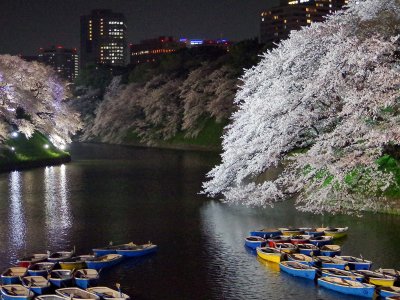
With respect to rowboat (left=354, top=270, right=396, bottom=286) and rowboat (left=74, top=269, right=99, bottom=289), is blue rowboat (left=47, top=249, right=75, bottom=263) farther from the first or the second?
rowboat (left=354, top=270, right=396, bottom=286)

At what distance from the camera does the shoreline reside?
49.7 m

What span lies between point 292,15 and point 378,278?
147 m

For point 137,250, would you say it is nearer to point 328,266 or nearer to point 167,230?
point 167,230

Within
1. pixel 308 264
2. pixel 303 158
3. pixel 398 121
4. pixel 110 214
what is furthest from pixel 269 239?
pixel 110 214

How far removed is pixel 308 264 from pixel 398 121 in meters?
9.36

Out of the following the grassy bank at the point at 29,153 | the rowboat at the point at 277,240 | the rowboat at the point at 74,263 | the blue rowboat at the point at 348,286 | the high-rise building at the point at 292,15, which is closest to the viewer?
the blue rowboat at the point at 348,286

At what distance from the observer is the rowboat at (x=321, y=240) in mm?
22922

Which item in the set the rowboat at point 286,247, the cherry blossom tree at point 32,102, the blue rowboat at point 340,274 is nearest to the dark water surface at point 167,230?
the blue rowboat at point 340,274

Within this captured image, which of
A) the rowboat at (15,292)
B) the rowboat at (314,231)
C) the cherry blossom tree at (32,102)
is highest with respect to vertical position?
the cherry blossom tree at (32,102)

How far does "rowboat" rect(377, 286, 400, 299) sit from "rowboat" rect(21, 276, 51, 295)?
948cm

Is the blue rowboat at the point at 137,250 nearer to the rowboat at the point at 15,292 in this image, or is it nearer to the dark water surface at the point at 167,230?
the dark water surface at the point at 167,230

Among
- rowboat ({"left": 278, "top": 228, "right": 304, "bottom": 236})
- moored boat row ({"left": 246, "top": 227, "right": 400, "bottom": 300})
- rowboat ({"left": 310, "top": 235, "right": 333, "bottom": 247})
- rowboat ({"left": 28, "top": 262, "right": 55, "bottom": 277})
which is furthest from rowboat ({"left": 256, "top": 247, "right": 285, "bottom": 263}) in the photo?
rowboat ({"left": 28, "top": 262, "right": 55, "bottom": 277})

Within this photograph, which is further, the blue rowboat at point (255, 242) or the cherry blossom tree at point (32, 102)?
the cherry blossom tree at point (32, 102)

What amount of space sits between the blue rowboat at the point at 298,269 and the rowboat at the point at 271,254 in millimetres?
527
